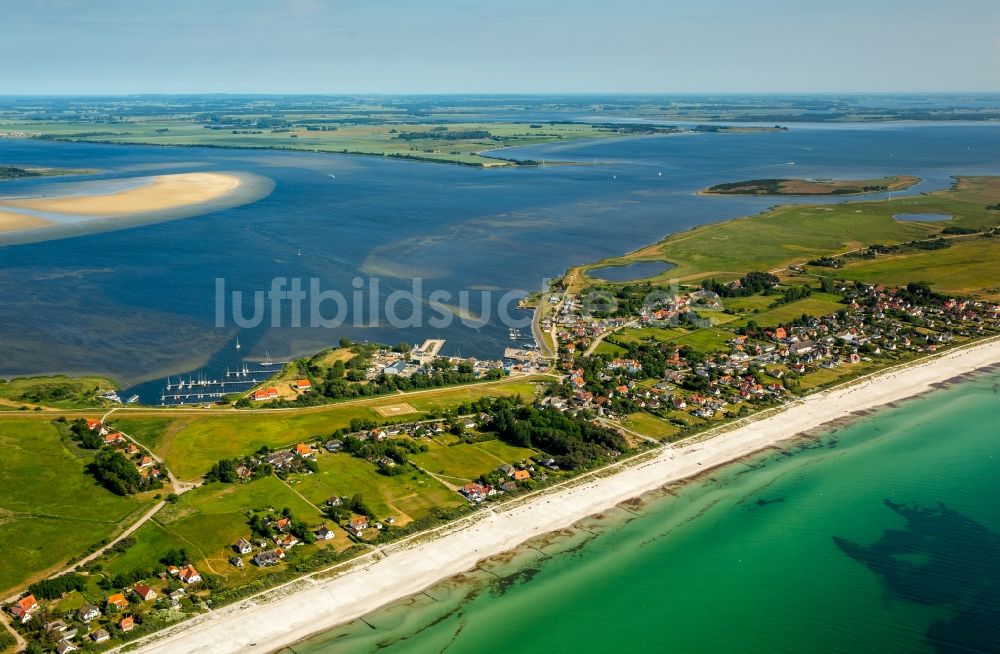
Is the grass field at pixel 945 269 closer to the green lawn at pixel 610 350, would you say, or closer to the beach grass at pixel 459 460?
the green lawn at pixel 610 350

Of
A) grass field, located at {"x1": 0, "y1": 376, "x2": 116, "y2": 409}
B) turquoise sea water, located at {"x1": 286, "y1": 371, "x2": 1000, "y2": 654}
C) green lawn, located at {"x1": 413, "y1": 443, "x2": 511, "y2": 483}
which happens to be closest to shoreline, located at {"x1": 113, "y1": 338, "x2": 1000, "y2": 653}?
turquoise sea water, located at {"x1": 286, "y1": 371, "x2": 1000, "y2": 654}

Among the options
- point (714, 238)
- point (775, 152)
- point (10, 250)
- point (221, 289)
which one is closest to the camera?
point (221, 289)

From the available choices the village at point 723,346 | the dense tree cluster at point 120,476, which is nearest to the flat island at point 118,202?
the dense tree cluster at point 120,476

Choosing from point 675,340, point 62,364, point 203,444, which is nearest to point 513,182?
point 675,340

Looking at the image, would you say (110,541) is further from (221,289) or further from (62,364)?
(221,289)

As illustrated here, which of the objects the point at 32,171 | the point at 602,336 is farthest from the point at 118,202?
the point at 602,336

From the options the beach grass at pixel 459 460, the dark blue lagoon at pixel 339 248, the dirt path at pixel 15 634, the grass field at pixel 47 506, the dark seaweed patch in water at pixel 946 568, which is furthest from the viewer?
the dark blue lagoon at pixel 339 248
